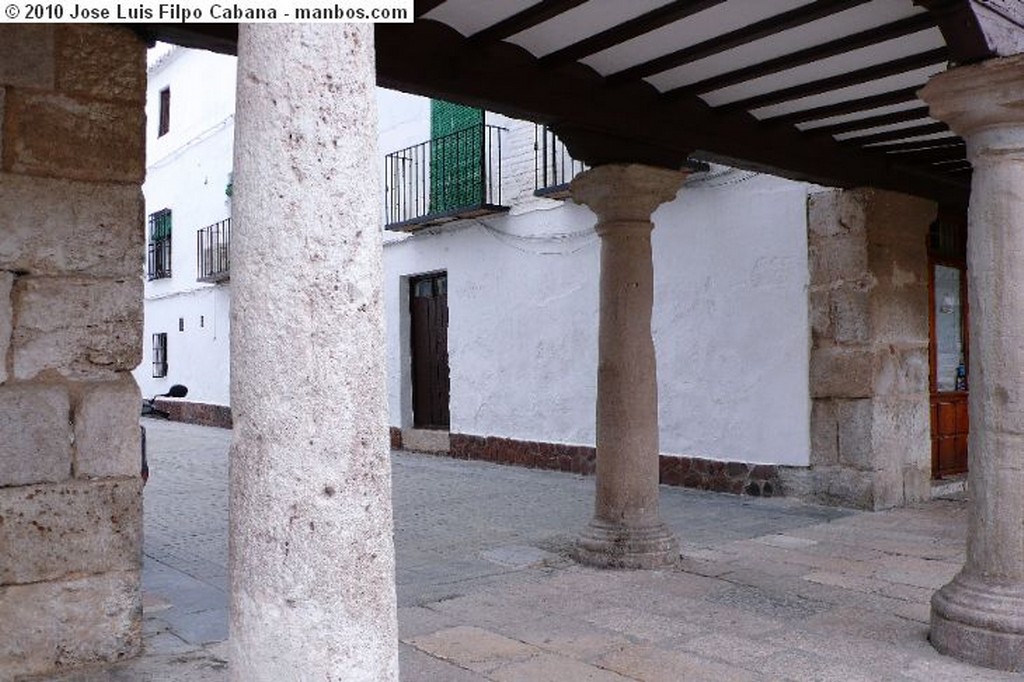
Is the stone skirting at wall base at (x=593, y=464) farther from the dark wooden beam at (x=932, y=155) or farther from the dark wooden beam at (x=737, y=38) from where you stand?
the dark wooden beam at (x=737, y=38)

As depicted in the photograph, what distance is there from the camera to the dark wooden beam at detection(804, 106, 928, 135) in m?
5.75

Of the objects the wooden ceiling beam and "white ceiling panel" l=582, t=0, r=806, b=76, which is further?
the wooden ceiling beam

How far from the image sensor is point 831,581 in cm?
483

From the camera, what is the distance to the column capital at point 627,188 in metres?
5.25

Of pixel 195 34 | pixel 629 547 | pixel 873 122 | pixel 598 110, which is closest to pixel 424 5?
pixel 195 34

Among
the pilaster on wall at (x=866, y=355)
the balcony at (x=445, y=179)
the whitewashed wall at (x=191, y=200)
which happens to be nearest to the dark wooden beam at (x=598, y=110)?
the pilaster on wall at (x=866, y=355)

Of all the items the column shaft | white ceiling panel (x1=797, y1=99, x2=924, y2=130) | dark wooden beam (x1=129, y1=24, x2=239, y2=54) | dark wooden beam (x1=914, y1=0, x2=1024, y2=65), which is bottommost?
the column shaft

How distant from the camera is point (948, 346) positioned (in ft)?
25.9

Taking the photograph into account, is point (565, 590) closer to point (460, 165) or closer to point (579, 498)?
point (579, 498)

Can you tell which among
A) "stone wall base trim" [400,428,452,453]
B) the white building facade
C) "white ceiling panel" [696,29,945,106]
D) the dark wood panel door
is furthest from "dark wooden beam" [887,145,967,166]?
"stone wall base trim" [400,428,452,453]

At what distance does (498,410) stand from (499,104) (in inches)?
221

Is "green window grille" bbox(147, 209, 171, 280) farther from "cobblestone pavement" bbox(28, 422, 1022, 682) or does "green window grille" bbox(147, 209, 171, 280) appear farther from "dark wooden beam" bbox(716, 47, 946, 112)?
"dark wooden beam" bbox(716, 47, 946, 112)

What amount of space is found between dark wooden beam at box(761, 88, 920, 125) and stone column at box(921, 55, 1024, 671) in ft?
5.99

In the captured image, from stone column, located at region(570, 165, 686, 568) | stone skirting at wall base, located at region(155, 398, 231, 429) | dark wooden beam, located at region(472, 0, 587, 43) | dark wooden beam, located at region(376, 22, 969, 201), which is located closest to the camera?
dark wooden beam, located at region(472, 0, 587, 43)
